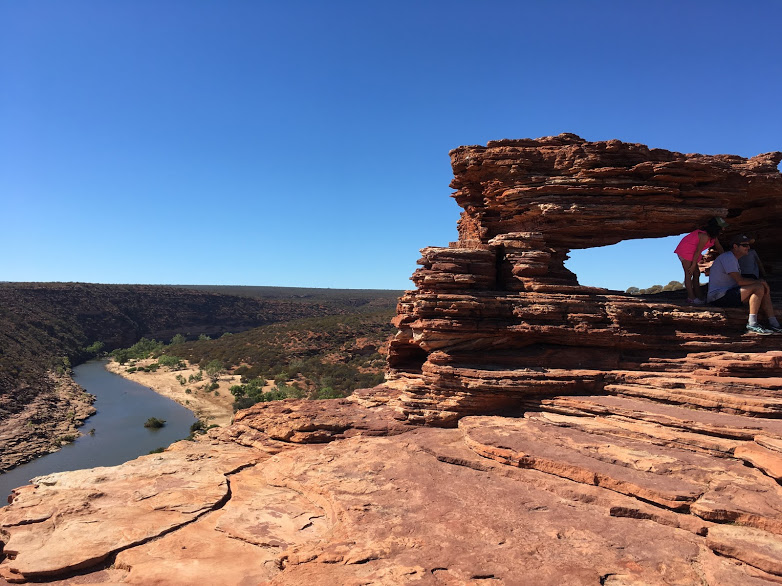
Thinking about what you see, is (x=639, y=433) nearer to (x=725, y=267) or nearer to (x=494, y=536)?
(x=494, y=536)

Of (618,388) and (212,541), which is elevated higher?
(618,388)

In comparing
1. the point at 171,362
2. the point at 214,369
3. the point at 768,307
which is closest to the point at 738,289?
the point at 768,307

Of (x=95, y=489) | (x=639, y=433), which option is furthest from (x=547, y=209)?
(x=95, y=489)

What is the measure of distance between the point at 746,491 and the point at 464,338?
6739mm

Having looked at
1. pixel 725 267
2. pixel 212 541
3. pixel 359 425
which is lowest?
pixel 212 541

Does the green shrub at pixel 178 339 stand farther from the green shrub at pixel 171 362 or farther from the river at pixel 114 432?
the river at pixel 114 432

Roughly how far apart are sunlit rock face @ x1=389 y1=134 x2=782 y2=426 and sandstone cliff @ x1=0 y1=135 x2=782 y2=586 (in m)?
0.06

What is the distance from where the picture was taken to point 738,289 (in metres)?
12.5

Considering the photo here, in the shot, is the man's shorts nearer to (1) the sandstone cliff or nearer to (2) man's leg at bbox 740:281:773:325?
(2) man's leg at bbox 740:281:773:325

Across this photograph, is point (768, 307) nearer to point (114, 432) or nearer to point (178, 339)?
point (114, 432)

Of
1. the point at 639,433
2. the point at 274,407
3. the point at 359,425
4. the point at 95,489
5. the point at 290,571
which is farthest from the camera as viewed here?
the point at 274,407

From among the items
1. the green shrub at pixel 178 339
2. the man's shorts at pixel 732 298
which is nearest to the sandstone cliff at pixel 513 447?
the man's shorts at pixel 732 298

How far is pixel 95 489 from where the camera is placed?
33.2ft

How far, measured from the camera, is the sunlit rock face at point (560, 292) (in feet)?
38.5
